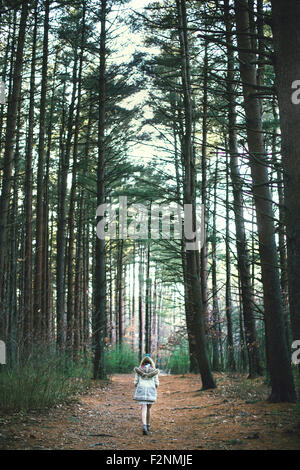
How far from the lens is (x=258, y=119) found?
7691 millimetres

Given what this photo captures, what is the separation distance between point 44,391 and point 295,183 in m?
6.04

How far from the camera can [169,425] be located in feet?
24.0

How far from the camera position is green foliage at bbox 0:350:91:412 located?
7129mm

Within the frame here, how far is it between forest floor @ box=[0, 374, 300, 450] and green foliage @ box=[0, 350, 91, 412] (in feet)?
0.83

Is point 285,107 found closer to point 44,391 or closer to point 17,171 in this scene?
point 44,391

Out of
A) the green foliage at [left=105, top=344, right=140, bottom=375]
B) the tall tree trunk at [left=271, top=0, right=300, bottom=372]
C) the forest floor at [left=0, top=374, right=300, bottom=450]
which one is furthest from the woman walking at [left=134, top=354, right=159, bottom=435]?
the green foliage at [left=105, top=344, right=140, bottom=375]

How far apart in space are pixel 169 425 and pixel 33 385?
2590 mm

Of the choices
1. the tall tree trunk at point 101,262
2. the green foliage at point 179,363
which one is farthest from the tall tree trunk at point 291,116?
the green foliage at point 179,363

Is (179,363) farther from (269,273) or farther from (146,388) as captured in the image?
(269,273)

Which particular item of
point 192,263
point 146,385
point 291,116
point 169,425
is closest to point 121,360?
point 192,263

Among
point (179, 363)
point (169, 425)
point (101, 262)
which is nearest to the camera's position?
point (169, 425)

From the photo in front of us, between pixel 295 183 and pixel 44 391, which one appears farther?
pixel 44 391

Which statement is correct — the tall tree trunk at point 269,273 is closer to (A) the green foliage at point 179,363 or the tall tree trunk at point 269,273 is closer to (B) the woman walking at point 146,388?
(B) the woman walking at point 146,388
